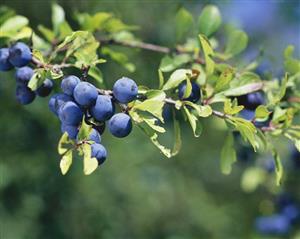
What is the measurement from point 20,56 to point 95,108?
1.14 ft

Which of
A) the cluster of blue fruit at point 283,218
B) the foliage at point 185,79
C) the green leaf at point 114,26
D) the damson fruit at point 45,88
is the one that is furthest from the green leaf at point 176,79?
the cluster of blue fruit at point 283,218

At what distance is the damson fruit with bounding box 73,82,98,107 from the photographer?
131cm

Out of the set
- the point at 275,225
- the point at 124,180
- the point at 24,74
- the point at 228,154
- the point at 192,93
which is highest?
the point at 192,93

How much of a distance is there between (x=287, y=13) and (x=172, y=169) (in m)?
1.44

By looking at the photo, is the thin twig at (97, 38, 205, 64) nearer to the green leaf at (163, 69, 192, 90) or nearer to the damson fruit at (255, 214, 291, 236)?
the green leaf at (163, 69, 192, 90)

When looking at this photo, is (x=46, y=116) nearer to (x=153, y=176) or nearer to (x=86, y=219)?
(x=86, y=219)

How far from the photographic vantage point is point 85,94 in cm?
131

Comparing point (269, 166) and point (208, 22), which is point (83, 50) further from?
point (269, 166)

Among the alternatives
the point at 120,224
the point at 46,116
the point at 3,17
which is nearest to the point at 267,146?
the point at 3,17

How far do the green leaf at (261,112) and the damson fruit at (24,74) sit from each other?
613 millimetres

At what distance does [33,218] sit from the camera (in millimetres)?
3146

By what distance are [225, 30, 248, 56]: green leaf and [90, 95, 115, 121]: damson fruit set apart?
0.78 m

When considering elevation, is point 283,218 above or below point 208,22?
below

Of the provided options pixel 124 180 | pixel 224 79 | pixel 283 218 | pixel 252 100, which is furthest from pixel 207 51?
pixel 124 180
